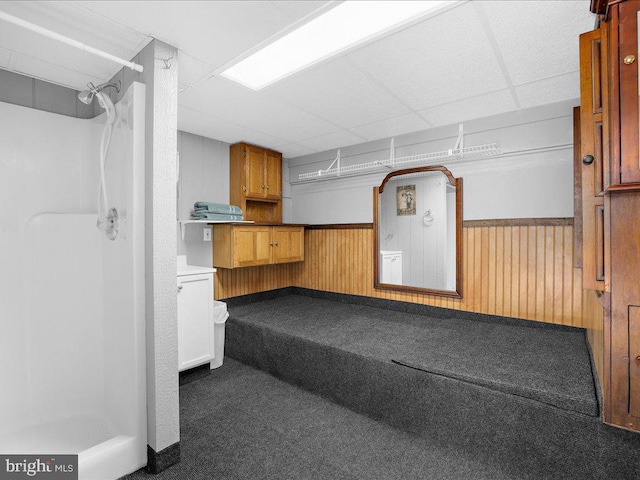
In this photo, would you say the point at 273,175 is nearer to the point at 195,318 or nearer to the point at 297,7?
the point at 195,318

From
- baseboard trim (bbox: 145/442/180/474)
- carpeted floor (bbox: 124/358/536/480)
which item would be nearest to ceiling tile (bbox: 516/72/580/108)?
carpeted floor (bbox: 124/358/536/480)

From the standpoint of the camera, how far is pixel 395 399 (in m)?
2.25

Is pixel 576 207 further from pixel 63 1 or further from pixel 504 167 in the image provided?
pixel 63 1

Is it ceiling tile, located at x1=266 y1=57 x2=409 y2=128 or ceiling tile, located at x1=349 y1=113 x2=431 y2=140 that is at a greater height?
ceiling tile, located at x1=349 y1=113 x2=431 y2=140

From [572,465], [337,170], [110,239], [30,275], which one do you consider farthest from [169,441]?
[337,170]

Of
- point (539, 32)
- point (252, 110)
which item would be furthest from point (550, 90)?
point (252, 110)

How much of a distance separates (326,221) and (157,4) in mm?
3061

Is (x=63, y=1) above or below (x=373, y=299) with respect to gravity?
above

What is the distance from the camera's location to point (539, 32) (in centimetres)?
173

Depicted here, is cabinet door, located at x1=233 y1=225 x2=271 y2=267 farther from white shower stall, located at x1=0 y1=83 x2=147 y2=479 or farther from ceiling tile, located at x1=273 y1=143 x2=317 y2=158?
white shower stall, located at x1=0 y1=83 x2=147 y2=479

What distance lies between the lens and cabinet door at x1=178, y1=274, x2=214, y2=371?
270cm

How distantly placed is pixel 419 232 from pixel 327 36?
223 cm

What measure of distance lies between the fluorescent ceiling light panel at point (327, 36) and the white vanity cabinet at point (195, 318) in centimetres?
161

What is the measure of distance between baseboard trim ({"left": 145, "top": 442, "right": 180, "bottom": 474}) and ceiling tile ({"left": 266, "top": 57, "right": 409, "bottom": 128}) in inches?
93.6
